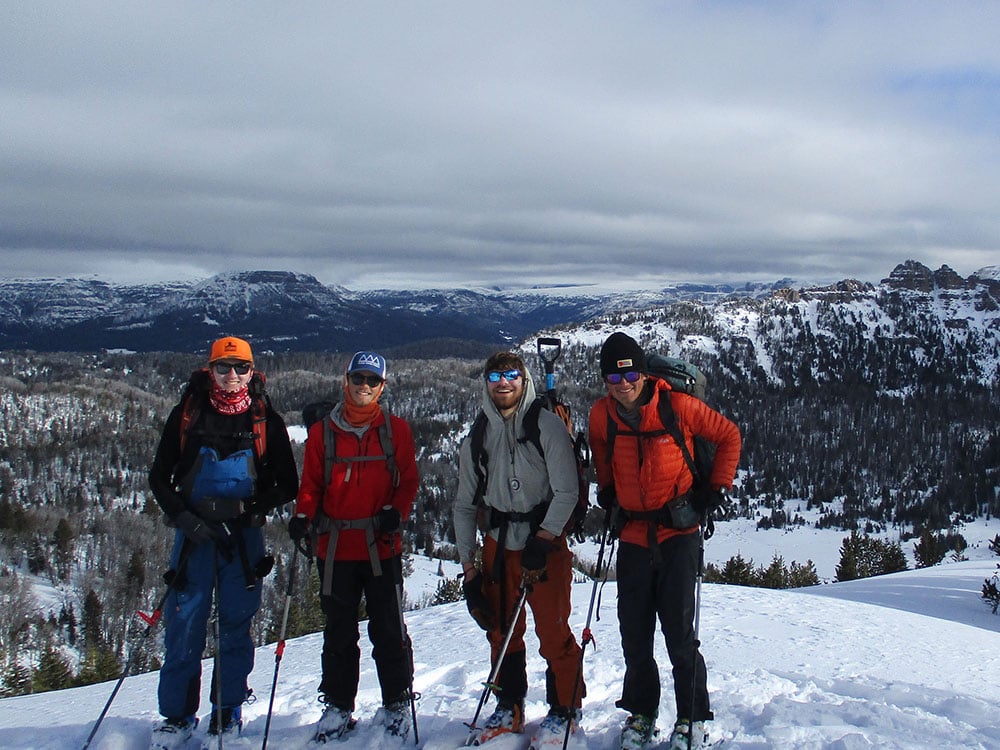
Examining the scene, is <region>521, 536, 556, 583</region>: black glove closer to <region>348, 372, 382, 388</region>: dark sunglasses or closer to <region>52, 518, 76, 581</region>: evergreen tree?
<region>348, 372, 382, 388</region>: dark sunglasses

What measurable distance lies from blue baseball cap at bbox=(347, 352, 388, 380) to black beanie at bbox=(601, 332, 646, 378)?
5.28 feet

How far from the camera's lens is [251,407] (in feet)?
15.4

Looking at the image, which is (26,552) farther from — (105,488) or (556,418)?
(556,418)

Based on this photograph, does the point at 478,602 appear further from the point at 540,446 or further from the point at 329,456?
the point at 329,456

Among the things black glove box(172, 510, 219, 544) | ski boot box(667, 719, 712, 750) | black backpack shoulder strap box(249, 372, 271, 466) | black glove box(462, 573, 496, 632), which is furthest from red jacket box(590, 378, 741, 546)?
black glove box(172, 510, 219, 544)

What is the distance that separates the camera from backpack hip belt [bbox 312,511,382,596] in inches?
179

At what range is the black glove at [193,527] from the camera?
446 cm

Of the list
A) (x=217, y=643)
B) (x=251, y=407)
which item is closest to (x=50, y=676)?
(x=217, y=643)

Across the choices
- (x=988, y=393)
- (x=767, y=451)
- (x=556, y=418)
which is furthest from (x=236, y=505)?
(x=988, y=393)

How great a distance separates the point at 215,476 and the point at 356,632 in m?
1.53

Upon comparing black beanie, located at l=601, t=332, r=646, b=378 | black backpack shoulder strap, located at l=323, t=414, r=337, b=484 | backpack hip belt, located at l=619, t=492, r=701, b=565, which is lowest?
backpack hip belt, located at l=619, t=492, r=701, b=565

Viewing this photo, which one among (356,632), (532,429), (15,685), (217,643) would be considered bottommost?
(15,685)

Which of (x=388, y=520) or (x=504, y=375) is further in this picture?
(x=388, y=520)

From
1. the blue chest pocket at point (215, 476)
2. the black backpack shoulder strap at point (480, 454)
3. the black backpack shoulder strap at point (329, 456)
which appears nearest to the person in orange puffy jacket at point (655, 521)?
the black backpack shoulder strap at point (480, 454)
